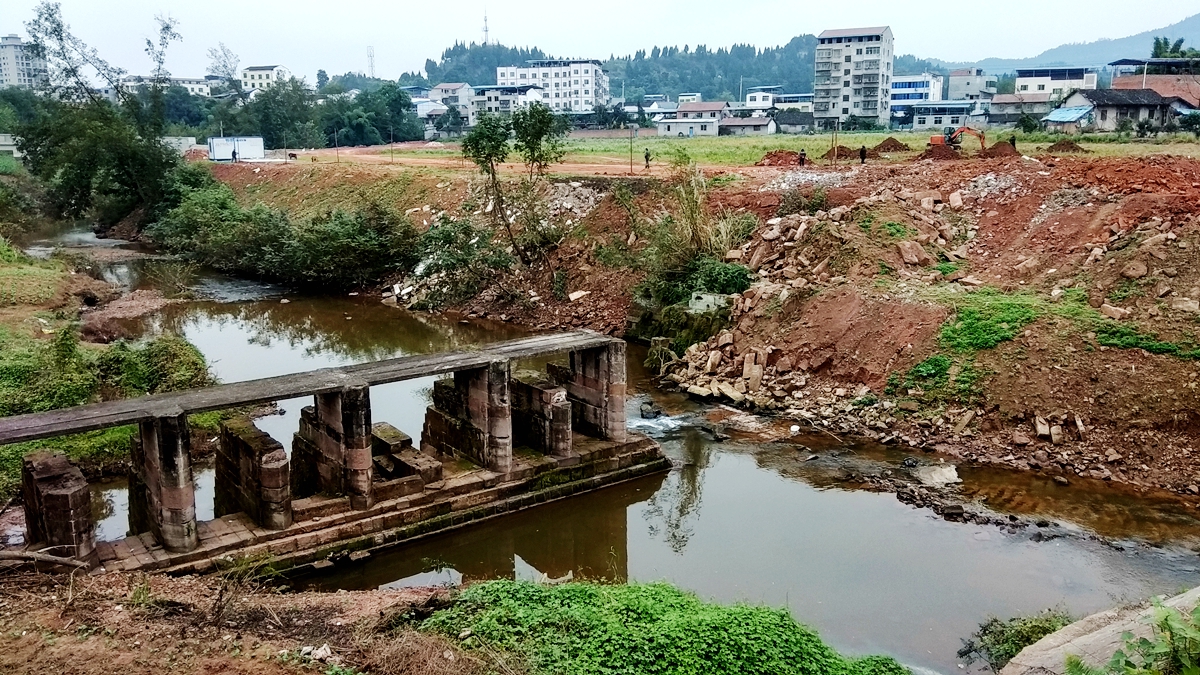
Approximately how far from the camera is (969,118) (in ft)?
218

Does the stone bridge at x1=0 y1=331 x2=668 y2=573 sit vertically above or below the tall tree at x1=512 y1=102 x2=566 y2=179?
A: below

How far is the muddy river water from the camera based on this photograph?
11.1m

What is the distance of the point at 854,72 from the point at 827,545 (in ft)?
246

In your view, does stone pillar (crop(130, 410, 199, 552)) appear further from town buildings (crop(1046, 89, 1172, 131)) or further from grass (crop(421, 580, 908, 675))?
town buildings (crop(1046, 89, 1172, 131))

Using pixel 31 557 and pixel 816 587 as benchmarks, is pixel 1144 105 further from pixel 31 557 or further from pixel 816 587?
pixel 31 557

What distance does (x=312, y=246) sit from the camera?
2934 cm

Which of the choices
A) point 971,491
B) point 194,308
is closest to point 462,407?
point 971,491

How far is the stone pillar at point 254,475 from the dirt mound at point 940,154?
2369 centimetres

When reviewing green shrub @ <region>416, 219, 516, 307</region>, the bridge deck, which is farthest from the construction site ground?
the bridge deck

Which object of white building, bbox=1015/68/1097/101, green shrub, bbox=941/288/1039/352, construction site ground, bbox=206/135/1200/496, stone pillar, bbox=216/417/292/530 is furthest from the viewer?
white building, bbox=1015/68/1097/101

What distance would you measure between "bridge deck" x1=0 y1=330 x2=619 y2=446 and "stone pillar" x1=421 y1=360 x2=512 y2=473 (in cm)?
38

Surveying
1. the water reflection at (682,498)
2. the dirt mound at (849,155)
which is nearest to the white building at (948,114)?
the dirt mound at (849,155)

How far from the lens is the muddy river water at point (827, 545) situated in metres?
11.1

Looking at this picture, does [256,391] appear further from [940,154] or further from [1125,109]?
[1125,109]
